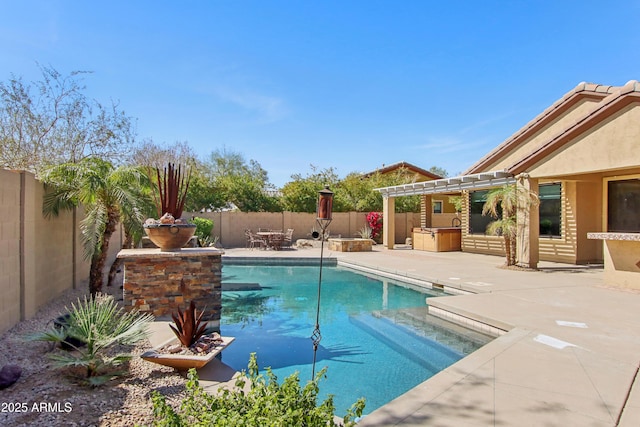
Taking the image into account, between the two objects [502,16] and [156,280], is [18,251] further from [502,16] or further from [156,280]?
[502,16]

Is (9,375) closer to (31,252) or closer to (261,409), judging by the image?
(261,409)

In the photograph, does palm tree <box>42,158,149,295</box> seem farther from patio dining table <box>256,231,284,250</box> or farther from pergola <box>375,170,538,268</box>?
patio dining table <box>256,231,284,250</box>

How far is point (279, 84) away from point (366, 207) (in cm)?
1016

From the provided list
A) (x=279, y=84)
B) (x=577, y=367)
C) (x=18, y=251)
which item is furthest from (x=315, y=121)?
(x=577, y=367)

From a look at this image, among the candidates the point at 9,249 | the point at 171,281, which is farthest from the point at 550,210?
the point at 9,249

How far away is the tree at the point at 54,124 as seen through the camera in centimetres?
1269

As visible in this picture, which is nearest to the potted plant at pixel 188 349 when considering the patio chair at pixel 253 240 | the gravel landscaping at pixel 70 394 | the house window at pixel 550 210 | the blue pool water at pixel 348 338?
the gravel landscaping at pixel 70 394

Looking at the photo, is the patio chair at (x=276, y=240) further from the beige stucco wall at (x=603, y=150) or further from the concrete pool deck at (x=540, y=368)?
the concrete pool deck at (x=540, y=368)

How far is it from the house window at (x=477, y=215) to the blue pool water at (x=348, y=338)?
750cm

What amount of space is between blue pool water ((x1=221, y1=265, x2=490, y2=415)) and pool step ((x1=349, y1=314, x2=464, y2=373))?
0.01 metres

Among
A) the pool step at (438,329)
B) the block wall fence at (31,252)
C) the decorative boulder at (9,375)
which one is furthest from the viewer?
the pool step at (438,329)

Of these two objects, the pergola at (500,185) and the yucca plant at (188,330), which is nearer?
the yucca plant at (188,330)

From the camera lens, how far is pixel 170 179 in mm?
6859

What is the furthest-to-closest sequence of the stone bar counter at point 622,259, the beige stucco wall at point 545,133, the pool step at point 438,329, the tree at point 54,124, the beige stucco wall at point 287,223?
the beige stucco wall at point 287,223
the beige stucco wall at point 545,133
the tree at point 54,124
the stone bar counter at point 622,259
the pool step at point 438,329
